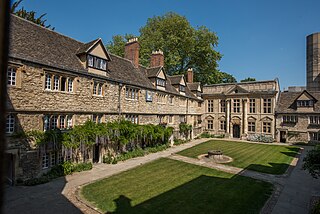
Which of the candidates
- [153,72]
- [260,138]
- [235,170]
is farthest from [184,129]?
[235,170]

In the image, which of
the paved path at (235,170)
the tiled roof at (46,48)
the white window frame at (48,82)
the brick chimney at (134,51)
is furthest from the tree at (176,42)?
the white window frame at (48,82)

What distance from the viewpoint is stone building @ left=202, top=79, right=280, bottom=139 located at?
36.2m

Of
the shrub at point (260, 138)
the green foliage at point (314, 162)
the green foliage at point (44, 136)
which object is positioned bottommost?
the shrub at point (260, 138)

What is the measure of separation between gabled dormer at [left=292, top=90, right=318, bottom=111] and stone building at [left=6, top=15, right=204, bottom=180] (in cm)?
2607

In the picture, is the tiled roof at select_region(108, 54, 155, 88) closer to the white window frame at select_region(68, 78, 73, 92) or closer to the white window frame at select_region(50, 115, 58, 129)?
the white window frame at select_region(68, 78, 73, 92)

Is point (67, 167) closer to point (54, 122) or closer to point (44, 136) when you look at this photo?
point (44, 136)

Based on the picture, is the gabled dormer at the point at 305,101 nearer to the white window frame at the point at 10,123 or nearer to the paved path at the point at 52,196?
the paved path at the point at 52,196

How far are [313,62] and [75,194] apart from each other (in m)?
57.4

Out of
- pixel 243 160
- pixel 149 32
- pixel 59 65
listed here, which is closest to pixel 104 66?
pixel 59 65

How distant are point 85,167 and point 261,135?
104 feet

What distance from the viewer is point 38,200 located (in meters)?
10.7

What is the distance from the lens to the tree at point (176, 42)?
139 feet

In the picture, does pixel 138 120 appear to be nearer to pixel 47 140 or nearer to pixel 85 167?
pixel 85 167

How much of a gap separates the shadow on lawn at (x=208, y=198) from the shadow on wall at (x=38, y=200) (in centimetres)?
274
